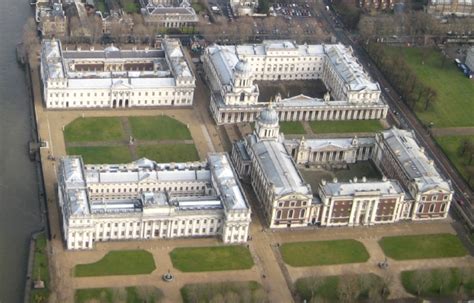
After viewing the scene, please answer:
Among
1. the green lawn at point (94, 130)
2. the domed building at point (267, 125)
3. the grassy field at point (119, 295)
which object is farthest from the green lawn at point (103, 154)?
the grassy field at point (119, 295)

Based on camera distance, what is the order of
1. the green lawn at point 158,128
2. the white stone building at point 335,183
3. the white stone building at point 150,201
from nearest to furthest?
the white stone building at point 150,201 < the white stone building at point 335,183 < the green lawn at point 158,128

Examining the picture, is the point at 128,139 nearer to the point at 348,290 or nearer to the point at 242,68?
the point at 242,68

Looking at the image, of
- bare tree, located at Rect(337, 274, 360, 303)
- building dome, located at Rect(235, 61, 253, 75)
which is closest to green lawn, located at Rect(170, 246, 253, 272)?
bare tree, located at Rect(337, 274, 360, 303)

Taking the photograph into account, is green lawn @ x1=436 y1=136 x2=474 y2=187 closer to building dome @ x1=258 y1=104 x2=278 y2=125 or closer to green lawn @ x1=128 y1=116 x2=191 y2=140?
building dome @ x1=258 y1=104 x2=278 y2=125

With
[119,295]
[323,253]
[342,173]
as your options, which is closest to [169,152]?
[342,173]

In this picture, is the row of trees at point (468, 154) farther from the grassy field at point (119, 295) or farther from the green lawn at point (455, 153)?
the grassy field at point (119, 295)
